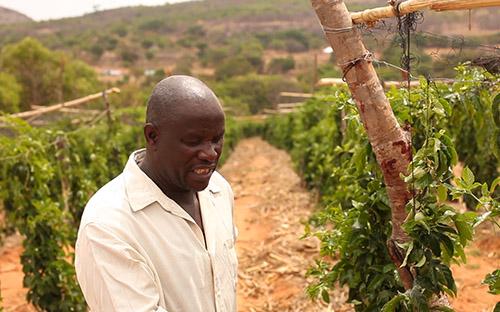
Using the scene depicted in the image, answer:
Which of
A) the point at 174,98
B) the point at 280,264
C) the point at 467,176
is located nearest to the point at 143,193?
the point at 174,98

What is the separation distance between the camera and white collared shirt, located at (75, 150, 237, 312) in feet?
5.70

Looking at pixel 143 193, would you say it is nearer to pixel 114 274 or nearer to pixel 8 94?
pixel 114 274

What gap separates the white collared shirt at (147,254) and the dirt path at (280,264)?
254 centimetres

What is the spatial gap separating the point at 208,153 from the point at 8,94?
74.3 feet

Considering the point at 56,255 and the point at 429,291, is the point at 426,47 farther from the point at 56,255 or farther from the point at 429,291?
the point at 56,255

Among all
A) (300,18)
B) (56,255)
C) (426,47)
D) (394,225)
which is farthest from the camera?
(300,18)


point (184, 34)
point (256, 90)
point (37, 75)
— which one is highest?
point (184, 34)

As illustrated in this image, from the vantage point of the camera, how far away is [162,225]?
1948 mm

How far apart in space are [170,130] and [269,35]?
62196 millimetres

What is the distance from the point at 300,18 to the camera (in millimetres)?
67750

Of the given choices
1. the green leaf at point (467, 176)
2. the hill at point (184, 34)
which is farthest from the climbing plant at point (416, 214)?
the hill at point (184, 34)

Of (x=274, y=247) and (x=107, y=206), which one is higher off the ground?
(x=107, y=206)

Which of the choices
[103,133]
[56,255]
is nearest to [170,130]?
[56,255]

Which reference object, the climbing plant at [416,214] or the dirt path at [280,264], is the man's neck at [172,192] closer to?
the climbing plant at [416,214]
